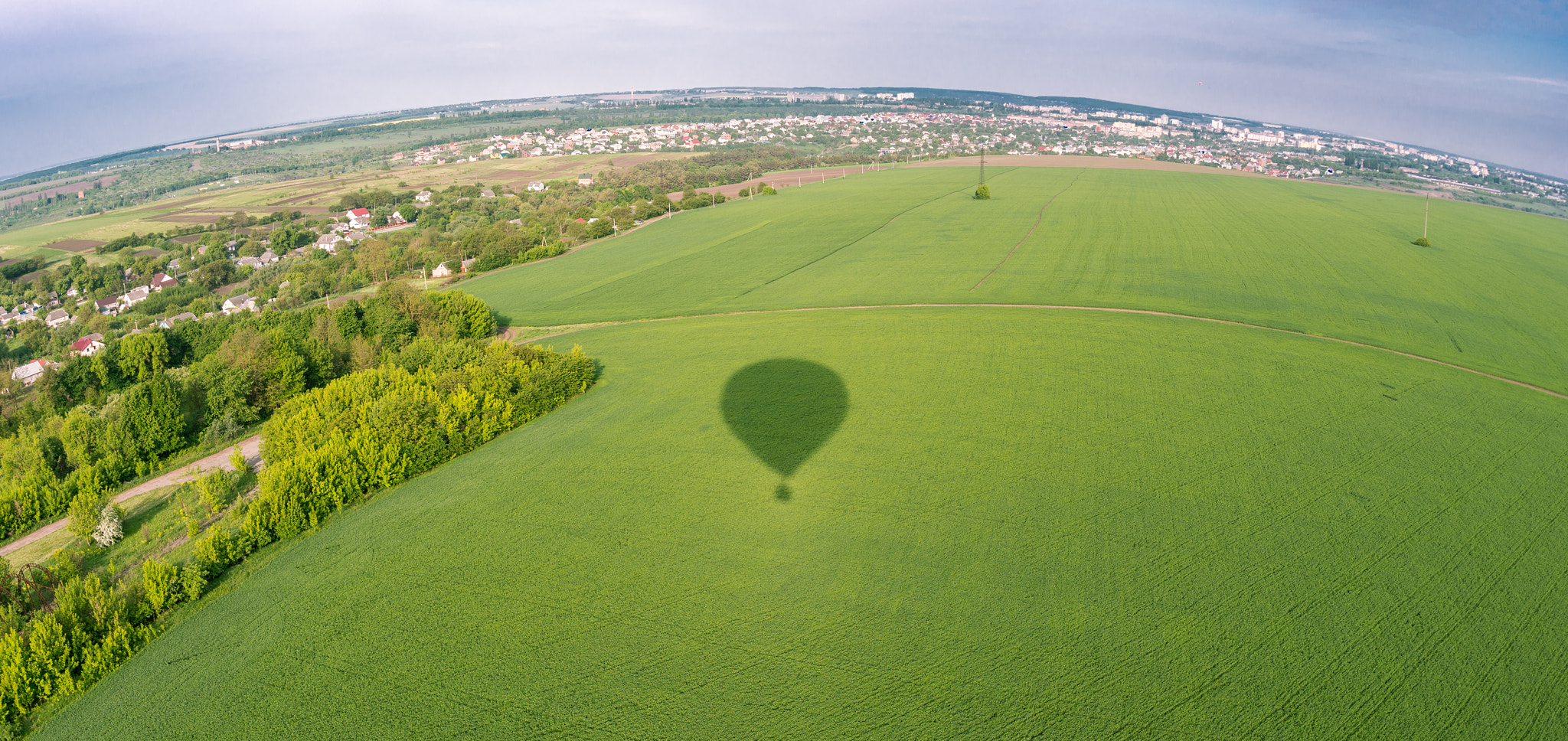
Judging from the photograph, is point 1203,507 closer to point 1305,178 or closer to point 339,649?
point 339,649

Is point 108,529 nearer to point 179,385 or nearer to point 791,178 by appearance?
point 179,385

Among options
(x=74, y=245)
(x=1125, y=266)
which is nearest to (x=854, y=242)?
(x=1125, y=266)

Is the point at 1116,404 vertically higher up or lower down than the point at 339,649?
higher up

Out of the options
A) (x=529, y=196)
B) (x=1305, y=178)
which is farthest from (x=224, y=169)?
(x=1305, y=178)

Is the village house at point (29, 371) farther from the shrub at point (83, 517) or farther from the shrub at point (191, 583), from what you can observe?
the shrub at point (191, 583)

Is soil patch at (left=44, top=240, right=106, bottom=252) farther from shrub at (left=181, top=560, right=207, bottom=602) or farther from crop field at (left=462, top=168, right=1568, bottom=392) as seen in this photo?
shrub at (left=181, top=560, right=207, bottom=602)

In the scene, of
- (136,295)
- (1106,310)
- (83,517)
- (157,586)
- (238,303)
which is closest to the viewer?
(157,586)
